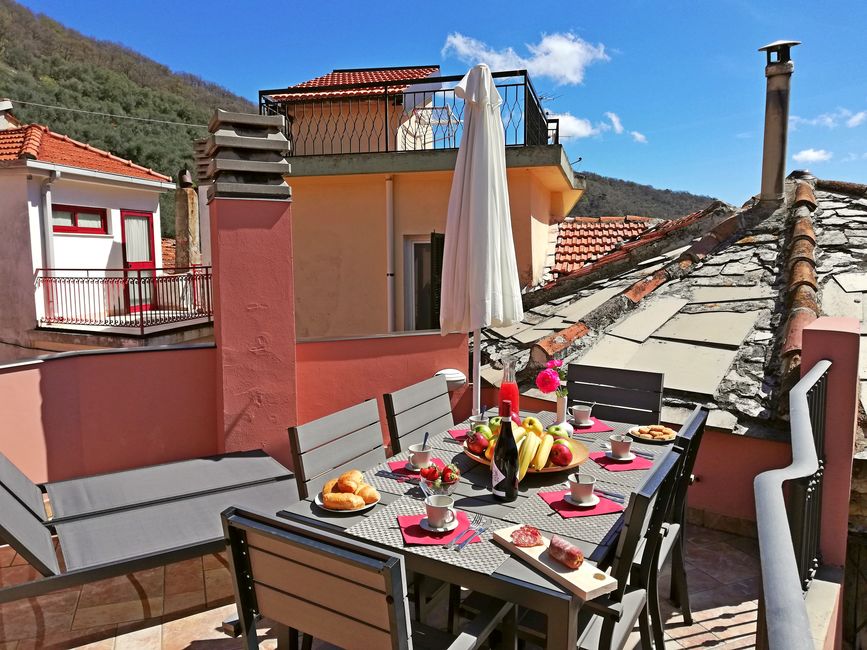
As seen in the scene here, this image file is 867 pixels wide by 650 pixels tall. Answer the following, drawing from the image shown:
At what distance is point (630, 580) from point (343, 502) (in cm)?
126

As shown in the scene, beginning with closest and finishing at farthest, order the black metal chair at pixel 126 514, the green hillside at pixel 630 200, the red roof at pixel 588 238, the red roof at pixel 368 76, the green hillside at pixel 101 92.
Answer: the black metal chair at pixel 126 514
the red roof at pixel 588 238
the red roof at pixel 368 76
the green hillside at pixel 630 200
the green hillside at pixel 101 92

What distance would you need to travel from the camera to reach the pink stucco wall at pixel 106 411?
160 inches

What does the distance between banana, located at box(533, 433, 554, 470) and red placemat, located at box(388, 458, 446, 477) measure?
45cm

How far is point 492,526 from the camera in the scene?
2297 mm

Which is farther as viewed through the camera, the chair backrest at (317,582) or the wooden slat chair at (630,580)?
the wooden slat chair at (630,580)

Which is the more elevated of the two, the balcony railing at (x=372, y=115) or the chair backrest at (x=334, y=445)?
the balcony railing at (x=372, y=115)

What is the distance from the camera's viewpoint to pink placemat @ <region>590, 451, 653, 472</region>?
291 cm

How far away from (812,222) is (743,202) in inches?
40.3

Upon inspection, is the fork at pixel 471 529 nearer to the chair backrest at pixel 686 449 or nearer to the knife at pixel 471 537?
the knife at pixel 471 537

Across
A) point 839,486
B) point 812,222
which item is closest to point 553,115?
point 812,222

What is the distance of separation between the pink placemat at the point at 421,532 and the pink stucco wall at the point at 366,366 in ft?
9.19

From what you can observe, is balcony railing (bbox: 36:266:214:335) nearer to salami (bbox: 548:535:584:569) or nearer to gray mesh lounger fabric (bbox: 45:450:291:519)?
gray mesh lounger fabric (bbox: 45:450:291:519)

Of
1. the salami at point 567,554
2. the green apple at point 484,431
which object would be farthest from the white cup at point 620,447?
the salami at point 567,554

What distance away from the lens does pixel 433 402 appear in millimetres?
3961
